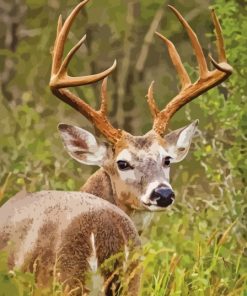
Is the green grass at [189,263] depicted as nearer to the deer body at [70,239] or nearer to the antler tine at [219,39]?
the deer body at [70,239]

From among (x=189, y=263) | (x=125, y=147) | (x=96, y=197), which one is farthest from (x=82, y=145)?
(x=96, y=197)

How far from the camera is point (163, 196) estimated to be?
359 inches

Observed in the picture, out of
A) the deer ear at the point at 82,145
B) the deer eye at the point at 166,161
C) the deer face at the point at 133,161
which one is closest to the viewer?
the deer face at the point at 133,161

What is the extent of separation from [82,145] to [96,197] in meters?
2.49

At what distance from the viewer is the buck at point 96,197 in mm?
7180

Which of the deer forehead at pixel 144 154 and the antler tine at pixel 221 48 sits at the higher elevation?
the antler tine at pixel 221 48

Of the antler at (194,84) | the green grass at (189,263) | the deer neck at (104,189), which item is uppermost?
the antler at (194,84)

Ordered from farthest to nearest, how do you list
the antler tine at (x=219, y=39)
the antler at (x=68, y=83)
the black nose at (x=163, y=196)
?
the antler tine at (x=219, y=39)
the antler at (x=68, y=83)
the black nose at (x=163, y=196)

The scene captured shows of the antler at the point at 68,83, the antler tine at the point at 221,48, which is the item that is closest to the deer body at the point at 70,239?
the antler at the point at 68,83

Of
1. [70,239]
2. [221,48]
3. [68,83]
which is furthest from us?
[221,48]

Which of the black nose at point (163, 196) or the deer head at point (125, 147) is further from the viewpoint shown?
the deer head at point (125, 147)

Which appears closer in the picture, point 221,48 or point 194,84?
point 221,48

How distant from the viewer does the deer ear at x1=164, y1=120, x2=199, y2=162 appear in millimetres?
10188

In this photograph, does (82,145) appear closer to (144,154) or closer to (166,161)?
(144,154)
